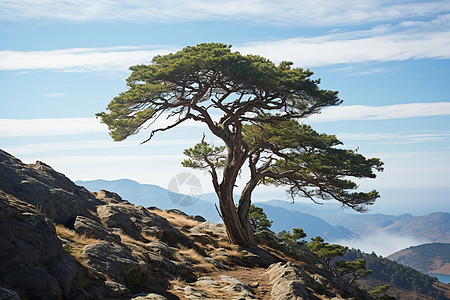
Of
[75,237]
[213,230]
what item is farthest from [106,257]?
[213,230]

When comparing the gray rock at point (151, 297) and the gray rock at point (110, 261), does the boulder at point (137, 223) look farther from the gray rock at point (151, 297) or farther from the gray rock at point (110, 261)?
the gray rock at point (151, 297)

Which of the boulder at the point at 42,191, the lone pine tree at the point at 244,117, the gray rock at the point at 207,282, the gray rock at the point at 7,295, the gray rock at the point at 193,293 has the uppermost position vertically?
the lone pine tree at the point at 244,117

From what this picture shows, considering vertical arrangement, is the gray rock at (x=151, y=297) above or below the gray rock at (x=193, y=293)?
above

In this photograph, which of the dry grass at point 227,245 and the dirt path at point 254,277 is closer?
the dirt path at point 254,277

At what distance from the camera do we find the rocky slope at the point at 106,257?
28.4 ft

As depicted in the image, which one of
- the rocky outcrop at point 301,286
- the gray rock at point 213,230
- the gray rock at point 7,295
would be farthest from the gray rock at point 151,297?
the gray rock at point 213,230

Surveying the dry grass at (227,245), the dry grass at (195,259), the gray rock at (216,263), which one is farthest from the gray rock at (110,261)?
the dry grass at (227,245)

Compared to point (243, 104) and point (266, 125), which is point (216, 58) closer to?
point (243, 104)

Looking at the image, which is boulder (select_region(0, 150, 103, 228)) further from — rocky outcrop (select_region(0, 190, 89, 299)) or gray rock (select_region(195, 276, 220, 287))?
gray rock (select_region(195, 276, 220, 287))

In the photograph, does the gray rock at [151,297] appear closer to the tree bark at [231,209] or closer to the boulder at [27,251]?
the boulder at [27,251]

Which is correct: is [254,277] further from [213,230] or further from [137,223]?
[213,230]

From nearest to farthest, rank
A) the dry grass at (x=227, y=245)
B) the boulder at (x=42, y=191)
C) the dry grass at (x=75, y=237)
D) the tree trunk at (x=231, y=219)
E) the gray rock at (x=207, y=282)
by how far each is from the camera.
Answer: the dry grass at (x=75, y=237) → the gray rock at (x=207, y=282) → the boulder at (x=42, y=191) → the dry grass at (x=227, y=245) → the tree trunk at (x=231, y=219)

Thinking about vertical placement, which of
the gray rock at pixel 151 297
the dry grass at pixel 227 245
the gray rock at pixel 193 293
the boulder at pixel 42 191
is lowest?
the gray rock at pixel 193 293

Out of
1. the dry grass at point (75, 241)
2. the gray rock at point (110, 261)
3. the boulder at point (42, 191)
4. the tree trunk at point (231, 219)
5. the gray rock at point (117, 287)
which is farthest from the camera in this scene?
the tree trunk at point (231, 219)
